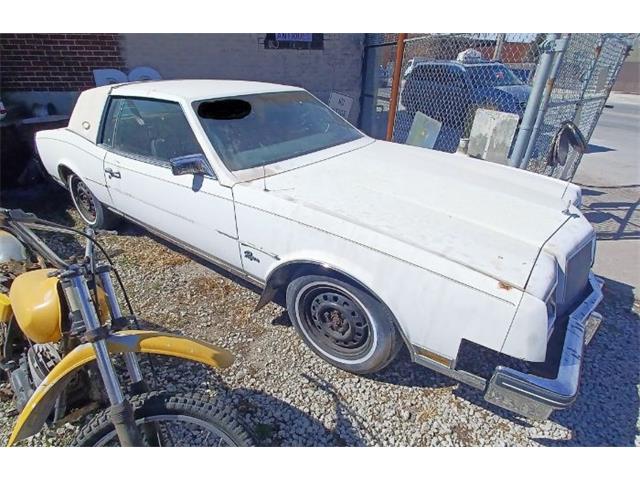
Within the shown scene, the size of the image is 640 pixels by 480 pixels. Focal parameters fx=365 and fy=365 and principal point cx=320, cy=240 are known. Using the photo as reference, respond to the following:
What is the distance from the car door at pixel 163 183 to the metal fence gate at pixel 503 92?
323cm

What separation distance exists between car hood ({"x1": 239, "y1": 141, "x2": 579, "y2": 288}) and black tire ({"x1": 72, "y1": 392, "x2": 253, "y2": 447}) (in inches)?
41.6

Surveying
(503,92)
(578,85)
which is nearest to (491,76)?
(503,92)

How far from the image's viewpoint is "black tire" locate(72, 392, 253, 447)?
1.52m

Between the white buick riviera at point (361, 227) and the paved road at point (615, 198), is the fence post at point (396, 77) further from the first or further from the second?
the paved road at point (615, 198)

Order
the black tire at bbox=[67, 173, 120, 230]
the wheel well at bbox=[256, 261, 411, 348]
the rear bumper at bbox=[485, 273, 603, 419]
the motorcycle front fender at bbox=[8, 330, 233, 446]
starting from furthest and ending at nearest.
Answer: the black tire at bbox=[67, 173, 120, 230] < the wheel well at bbox=[256, 261, 411, 348] < the rear bumper at bbox=[485, 273, 603, 419] < the motorcycle front fender at bbox=[8, 330, 233, 446]

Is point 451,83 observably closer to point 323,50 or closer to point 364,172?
point 323,50

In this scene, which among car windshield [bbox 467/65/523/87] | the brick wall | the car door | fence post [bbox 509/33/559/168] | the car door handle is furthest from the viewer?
car windshield [bbox 467/65/523/87]

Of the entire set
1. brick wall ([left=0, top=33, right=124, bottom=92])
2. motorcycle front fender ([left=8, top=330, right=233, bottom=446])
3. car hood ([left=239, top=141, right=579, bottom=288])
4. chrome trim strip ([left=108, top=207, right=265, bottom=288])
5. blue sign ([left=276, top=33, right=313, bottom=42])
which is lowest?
chrome trim strip ([left=108, top=207, right=265, bottom=288])

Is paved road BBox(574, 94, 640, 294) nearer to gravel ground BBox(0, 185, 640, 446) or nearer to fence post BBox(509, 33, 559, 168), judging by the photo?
gravel ground BBox(0, 185, 640, 446)

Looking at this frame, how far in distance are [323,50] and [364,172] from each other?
592 centimetres

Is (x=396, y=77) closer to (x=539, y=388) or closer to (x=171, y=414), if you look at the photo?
(x=539, y=388)

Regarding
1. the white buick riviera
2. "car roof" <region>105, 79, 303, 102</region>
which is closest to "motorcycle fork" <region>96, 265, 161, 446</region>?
the white buick riviera

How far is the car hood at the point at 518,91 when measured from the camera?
7481 millimetres
